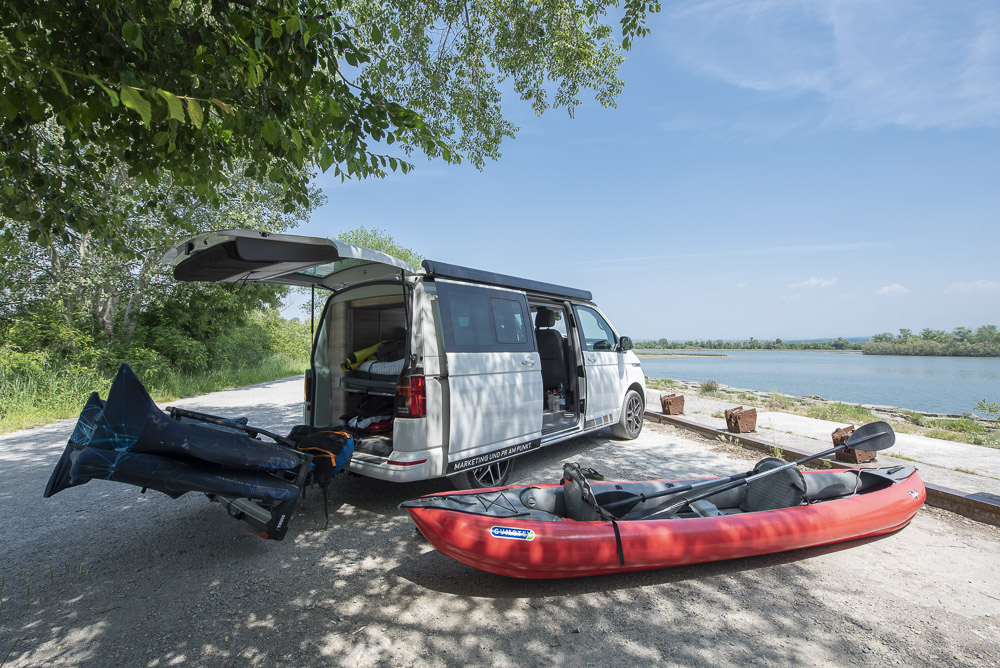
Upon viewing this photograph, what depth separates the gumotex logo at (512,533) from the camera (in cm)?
281

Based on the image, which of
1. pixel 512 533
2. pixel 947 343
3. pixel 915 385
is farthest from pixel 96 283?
pixel 947 343

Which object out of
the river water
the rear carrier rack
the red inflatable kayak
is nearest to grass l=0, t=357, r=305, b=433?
the rear carrier rack

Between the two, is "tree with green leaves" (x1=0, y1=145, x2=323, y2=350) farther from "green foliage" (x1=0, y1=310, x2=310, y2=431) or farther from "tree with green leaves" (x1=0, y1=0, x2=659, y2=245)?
"tree with green leaves" (x1=0, y1=0, x2=659, y2=245)

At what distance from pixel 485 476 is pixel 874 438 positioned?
3.54 meters

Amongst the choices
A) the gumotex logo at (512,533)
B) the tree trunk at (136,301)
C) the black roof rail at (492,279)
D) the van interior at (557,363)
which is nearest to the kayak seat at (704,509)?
the gumotex logo at (512,533)

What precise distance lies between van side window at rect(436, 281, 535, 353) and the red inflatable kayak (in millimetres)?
1324

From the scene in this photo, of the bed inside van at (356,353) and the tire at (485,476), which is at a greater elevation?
the bed inside van at (356,353)

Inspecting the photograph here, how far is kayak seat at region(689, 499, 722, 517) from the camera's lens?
346cm

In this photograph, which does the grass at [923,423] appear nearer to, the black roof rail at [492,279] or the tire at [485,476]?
the black roof rail at [492,279]

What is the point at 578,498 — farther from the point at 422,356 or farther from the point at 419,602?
the point at 422,356

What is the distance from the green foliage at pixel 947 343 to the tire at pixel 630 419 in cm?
4156

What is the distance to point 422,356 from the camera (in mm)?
3812

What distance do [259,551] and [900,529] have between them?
5.00m

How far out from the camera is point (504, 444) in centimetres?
443
